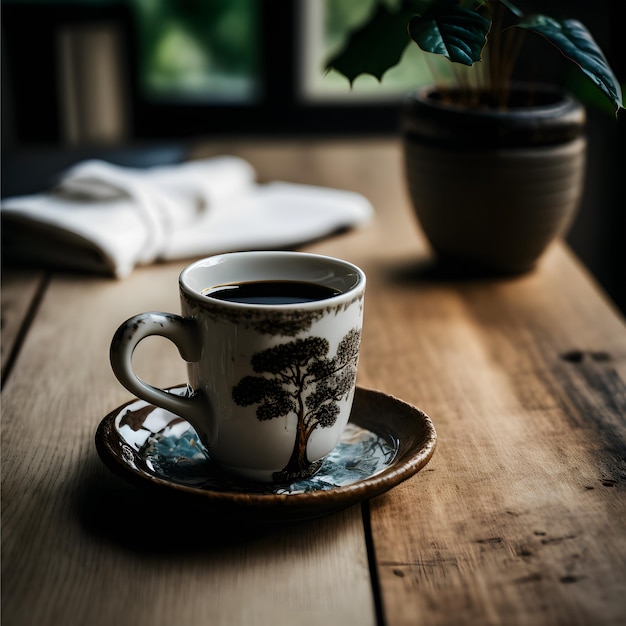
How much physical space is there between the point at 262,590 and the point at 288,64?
1.86 metres

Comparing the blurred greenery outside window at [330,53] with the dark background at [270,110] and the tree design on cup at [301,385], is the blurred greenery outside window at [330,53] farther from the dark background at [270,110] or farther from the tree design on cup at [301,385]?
the tree design on cup at [301,385]

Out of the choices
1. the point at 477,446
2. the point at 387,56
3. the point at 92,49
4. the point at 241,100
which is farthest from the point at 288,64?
the point at 477,446

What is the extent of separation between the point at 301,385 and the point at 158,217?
0.61m

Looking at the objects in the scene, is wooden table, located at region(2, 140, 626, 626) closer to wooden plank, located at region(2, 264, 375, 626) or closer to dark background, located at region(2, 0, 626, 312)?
wooden plank, located at region(2, 264, 375, 626)

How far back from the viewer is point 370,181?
1.43 meters

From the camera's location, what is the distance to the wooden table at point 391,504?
1.45 feet

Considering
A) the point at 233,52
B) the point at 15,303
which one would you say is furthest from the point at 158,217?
the point at 233,52

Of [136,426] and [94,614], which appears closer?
[94,614]

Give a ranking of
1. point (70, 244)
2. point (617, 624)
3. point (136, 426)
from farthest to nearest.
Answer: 1. point (70, 244)
2. point (136, 426)
3. point (617, 624)

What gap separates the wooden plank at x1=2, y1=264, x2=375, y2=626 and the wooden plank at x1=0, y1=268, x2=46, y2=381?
0.56ft

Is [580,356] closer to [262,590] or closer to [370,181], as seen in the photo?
[262,590]

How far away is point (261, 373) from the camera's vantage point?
1.64ft

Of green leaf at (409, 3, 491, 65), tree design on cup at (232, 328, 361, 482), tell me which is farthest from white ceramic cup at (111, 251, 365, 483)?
green leaf at (409, 3, 491, 65)

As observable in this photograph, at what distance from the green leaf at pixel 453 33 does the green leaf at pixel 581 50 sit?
6cm
